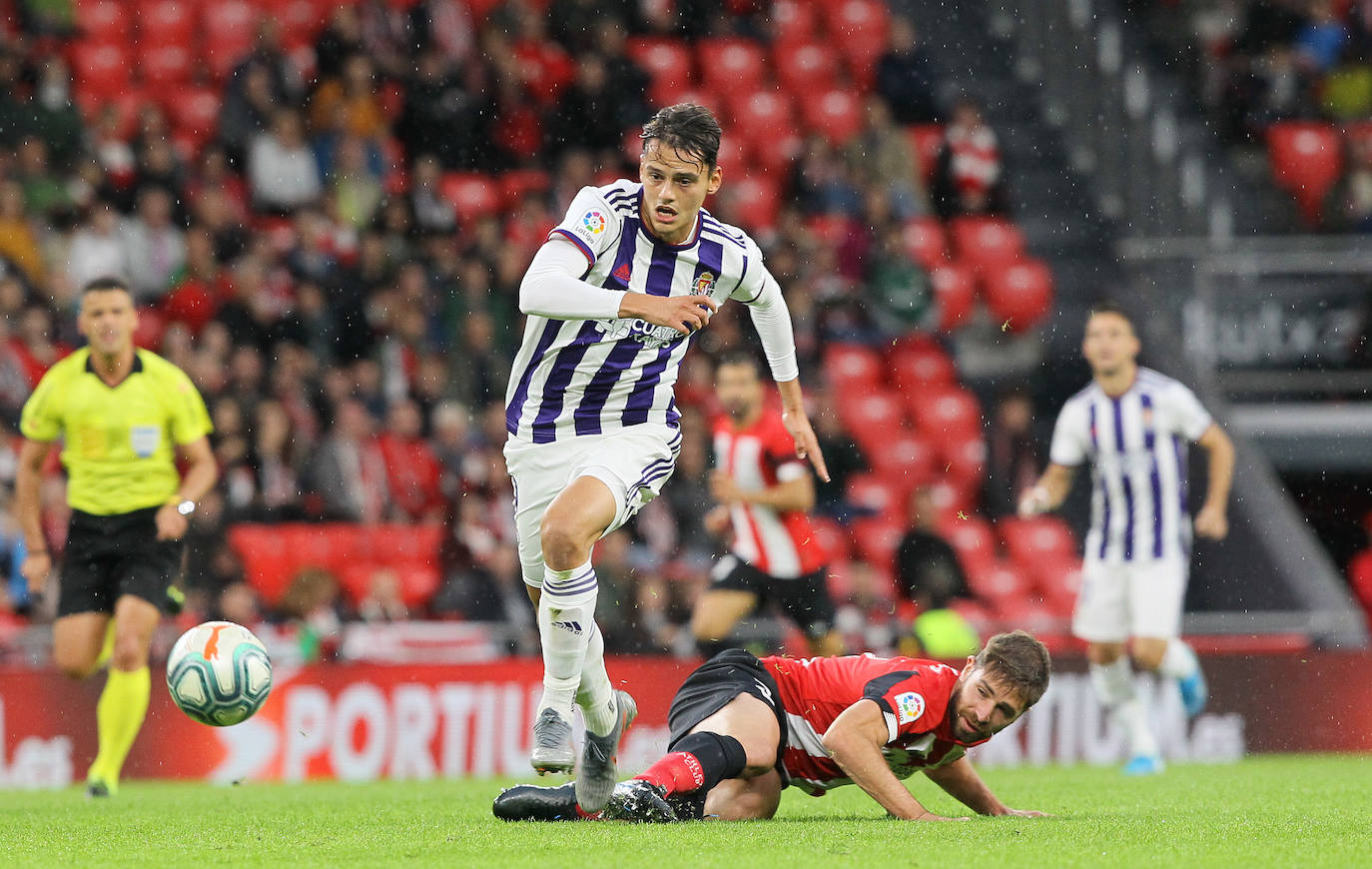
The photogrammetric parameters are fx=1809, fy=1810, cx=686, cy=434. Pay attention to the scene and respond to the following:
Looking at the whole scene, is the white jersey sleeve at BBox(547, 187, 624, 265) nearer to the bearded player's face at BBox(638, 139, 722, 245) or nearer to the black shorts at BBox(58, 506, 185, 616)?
the bearded player's face at BBox(638, 139, 722, 245)

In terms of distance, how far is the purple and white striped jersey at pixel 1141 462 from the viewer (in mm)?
10648

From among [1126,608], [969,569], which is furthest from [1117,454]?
[969,569]

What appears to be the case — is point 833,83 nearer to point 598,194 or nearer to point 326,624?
point 326,624

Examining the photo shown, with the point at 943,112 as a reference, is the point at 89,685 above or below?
below

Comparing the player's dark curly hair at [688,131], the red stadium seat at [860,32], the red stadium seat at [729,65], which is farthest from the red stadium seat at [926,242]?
the player's dark curly hair at [688,131]

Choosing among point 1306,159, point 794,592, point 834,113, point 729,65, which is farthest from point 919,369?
point 794,592

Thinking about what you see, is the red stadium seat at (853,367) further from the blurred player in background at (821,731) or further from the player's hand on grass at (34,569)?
the blurred player in background at (821,731)

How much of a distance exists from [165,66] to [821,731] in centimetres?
1190

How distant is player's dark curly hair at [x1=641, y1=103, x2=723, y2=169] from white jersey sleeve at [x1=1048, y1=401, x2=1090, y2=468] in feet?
16.5

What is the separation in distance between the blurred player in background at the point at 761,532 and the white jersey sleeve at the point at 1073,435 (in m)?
1.59

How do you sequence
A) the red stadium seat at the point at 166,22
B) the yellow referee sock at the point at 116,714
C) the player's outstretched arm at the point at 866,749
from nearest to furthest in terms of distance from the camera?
1. the player's outstretched arm at the point at 866,749
2. the yellow referee sock at the point at 116,714
3. the red stadium seat at the point at 166,22

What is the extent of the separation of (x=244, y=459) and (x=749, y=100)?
6774 mm

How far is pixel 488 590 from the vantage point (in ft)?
41.6

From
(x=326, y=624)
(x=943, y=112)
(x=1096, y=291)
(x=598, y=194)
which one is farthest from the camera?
(x=943, y=112)
